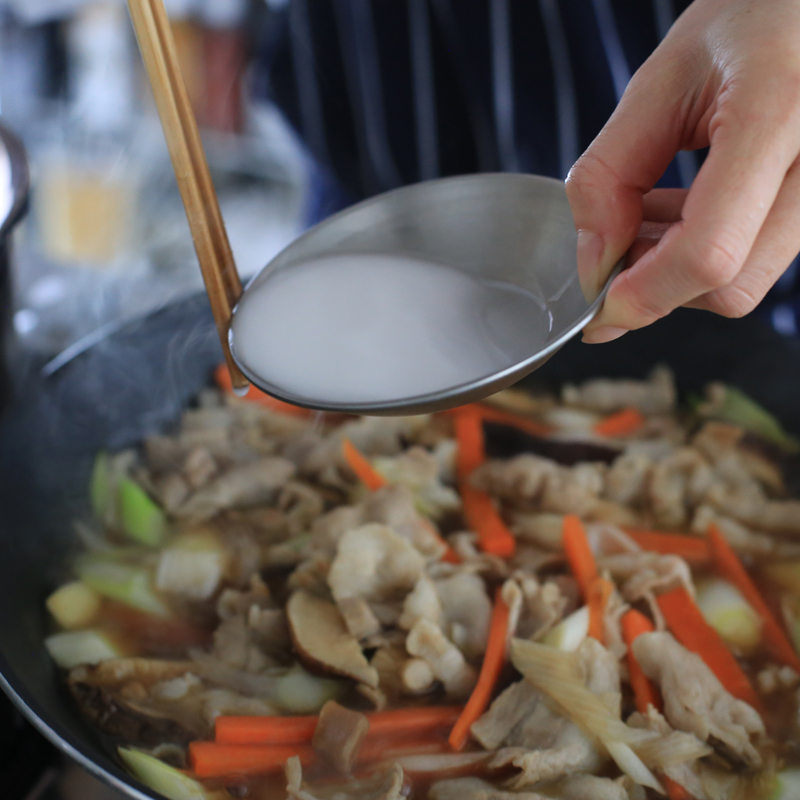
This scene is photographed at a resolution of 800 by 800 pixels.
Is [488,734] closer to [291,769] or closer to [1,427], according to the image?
[291,769]

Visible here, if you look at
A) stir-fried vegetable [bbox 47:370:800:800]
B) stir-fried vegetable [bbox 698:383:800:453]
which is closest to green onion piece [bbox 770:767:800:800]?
stir-fried vegetable [bbox 47:370:800:800]

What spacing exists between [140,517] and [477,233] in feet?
2.46

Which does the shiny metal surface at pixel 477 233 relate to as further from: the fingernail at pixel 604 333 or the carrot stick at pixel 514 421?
the carrot stick at pixel 514 421

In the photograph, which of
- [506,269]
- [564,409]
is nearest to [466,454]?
[564,409]

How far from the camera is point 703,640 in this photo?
1.11 m

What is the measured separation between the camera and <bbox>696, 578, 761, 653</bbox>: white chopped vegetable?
1.13m

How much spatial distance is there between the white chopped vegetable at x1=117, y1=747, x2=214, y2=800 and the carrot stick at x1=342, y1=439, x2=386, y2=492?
0.58 meters

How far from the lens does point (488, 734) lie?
979mm

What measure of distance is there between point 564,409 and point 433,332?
69cm

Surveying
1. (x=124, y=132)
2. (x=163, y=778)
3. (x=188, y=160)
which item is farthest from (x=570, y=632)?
(x=124, y=132)

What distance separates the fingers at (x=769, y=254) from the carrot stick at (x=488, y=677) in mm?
522

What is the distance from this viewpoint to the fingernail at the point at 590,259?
0.87 metres

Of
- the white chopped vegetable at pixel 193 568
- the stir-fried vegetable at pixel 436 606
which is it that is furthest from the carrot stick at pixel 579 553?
the white chopped vegetable at pixel 193 568

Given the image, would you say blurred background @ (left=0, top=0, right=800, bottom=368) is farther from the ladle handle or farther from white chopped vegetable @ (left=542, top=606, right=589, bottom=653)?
white chopped vegetable @ (left=542, top=606, right=589, bottom=653)
